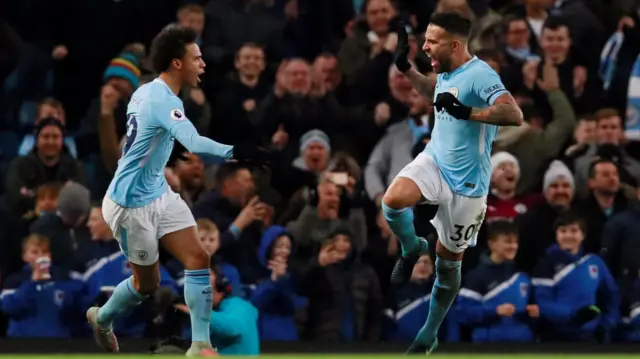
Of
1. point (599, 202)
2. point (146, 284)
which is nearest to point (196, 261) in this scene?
point (146, 284)

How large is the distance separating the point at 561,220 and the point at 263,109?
2806mm

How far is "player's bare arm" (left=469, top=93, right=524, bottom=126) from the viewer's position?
35.1 feet

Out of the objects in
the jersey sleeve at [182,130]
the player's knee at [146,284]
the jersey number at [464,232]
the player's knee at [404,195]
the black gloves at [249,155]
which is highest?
the jersey sleeve at [182,130]

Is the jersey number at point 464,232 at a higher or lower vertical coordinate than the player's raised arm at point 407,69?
lower

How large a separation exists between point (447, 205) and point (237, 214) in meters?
3.03

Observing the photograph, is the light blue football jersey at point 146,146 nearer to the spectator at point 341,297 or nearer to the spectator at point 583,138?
the spectator at point 341,297

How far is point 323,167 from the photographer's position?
14.5m

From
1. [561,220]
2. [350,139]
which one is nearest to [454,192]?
[561,220]

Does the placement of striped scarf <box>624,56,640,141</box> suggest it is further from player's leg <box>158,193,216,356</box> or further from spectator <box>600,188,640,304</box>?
player's leg <box>158,193,216,356</box>

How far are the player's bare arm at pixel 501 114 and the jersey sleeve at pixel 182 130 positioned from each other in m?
1.57

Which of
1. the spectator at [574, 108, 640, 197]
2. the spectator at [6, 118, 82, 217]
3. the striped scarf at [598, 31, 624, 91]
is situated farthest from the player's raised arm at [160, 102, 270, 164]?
the striped scarf at [598, 31, 624, 91]

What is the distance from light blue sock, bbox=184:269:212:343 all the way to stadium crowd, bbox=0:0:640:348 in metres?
0.71

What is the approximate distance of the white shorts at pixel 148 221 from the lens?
36.1 ft

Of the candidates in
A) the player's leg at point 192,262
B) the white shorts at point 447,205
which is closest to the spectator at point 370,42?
the white shorts at point 447,205
